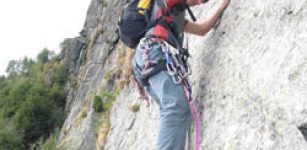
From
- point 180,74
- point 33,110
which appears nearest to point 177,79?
point 180,74

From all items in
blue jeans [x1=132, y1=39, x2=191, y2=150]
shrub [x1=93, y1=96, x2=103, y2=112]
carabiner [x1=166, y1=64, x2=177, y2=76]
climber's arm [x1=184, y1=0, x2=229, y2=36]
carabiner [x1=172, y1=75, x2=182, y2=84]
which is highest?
climber's arm [x1=184, y1=0, x2=229, y2=36]

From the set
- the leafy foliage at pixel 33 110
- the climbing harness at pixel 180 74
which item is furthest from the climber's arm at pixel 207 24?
the leafy foliage at pixel 33 110

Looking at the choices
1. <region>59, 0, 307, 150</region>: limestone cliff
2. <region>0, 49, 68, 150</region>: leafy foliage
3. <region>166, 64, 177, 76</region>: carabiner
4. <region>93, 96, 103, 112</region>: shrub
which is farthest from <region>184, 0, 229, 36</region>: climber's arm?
<region>0, 49, 68, 150</region>: leafy foliage

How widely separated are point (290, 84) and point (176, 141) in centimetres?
133

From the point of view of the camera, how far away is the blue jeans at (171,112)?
17.2 feet

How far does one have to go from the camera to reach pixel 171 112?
5.26 meters

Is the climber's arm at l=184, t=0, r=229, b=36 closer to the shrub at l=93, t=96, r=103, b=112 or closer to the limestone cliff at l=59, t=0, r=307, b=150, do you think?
the limestone cliff at l=59, t=0, r=307, b=150

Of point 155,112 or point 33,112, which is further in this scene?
point 33,112

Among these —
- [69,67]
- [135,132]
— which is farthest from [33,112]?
[135,132]

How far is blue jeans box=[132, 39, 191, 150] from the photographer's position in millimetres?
5234

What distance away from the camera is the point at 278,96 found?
4.60 m

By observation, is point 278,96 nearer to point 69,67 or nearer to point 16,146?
point 16,146

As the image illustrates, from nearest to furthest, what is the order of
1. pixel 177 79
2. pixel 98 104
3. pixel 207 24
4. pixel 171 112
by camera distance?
pixel 171 112
pixel 177 79
pixel 207 24
pixel 98 104

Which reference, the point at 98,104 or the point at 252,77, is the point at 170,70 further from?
the point at 98,104
